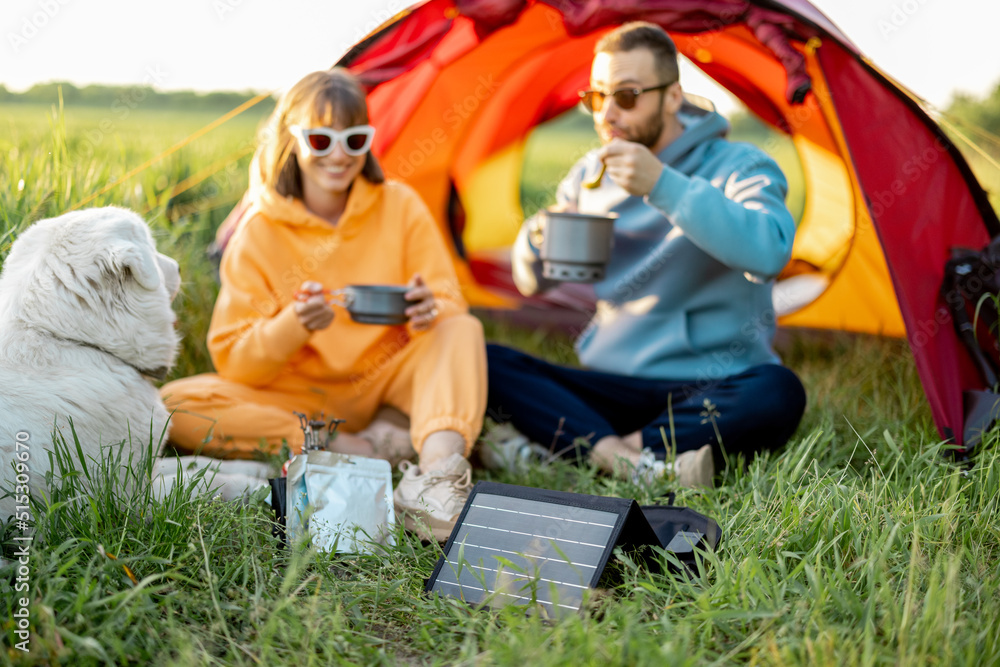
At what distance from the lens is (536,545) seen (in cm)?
192

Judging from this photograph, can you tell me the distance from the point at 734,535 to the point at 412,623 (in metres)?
0.83

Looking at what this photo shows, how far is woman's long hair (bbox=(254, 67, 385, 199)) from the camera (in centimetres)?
268

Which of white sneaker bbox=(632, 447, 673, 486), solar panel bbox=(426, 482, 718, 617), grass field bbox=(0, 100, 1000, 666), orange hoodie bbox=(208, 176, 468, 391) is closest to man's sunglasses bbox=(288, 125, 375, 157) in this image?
orange hoodie bbox=(208, 176, 468, 391)

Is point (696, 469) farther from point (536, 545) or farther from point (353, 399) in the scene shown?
point (353, 399)

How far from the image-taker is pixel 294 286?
2906mm

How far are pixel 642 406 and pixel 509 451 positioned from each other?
0.54 m

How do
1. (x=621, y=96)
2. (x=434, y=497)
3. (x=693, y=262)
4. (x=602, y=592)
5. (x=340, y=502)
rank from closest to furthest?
(x=602, y=592) < (x=340, y=502) < (x=434, y=497) < (x=621, y=96) < (x=693, y=262)

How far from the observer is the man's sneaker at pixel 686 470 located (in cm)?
253

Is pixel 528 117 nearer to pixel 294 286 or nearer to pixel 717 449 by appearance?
pixel 294 286

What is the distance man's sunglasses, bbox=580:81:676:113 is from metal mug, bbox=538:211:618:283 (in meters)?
0.40

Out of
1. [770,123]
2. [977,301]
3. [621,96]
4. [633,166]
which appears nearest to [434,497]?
[633,166]

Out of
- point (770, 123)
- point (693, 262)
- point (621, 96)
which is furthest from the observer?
point (770, 123)

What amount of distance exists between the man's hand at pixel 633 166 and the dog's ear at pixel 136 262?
1.42 meters

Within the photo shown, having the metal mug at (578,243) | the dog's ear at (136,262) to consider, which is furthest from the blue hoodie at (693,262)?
the dog's ear at (136,262)
